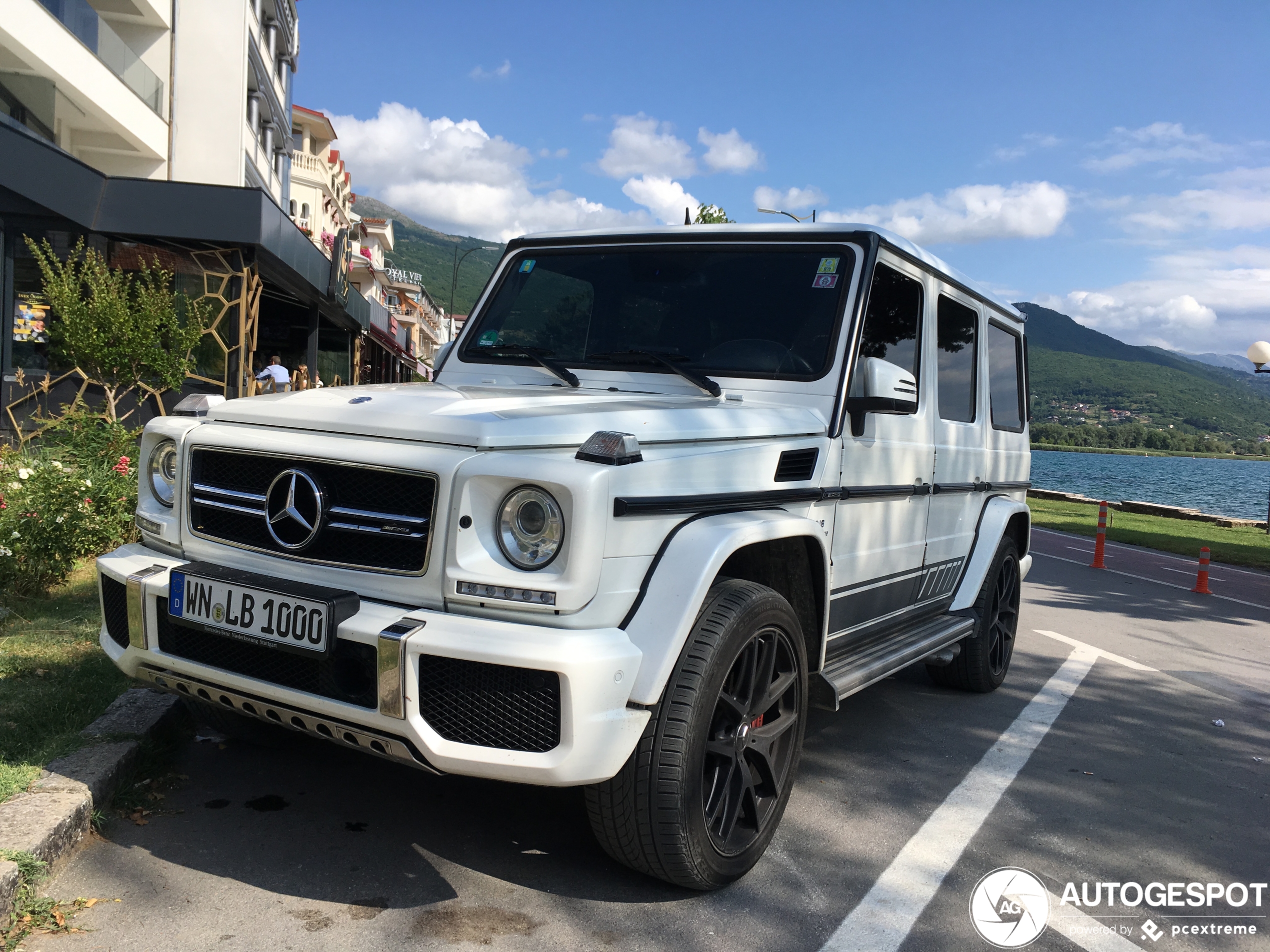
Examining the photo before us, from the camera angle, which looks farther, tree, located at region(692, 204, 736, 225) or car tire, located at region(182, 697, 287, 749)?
tree, located at region(692, 204, 736, 225)

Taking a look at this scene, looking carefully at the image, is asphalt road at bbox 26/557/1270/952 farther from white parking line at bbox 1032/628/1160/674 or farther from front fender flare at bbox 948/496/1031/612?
white parking line at bbox 1032/628/1160/674

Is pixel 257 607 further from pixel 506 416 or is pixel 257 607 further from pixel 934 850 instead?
pixel 934 850

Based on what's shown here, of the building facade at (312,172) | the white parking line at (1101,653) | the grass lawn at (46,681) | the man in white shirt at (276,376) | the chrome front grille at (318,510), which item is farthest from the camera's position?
the building facade at (312,172)

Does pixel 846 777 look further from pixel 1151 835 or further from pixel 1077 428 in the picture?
pixel 1077 428

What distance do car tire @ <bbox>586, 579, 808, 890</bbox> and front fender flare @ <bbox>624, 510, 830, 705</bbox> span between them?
4.1 inches

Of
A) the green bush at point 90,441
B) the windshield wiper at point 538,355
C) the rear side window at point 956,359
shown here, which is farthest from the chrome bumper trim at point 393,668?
the green bush at point 90,441

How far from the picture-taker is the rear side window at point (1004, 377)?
570 cm

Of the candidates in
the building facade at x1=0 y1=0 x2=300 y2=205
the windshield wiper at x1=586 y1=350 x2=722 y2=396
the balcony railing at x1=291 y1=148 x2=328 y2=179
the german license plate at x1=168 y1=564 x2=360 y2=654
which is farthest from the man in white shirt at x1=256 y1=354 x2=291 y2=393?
the balcony railing at x1=291 y1=148 x2=328 y2=179

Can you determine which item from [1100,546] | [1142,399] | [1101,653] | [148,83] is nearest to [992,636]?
[1101,653]

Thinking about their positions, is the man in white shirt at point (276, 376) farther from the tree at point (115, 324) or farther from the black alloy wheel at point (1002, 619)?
the black alloy wheel at point (1002, 619)

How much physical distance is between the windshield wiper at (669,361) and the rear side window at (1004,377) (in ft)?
8.25

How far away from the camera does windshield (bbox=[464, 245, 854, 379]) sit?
3.83 m

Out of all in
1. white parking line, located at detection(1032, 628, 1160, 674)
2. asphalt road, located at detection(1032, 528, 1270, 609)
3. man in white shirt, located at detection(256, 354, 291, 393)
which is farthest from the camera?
man in white shirt, located at detection(256, 354, 291, 393)

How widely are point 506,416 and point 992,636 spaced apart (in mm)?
3952
